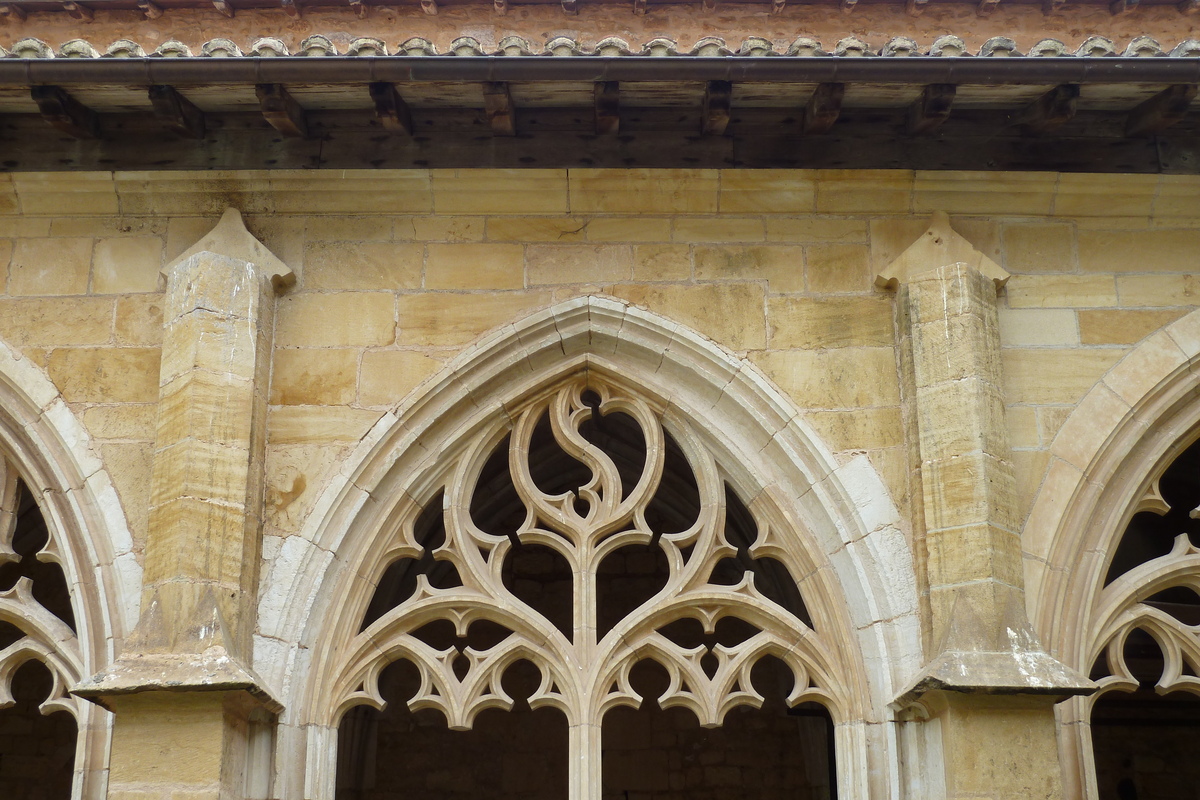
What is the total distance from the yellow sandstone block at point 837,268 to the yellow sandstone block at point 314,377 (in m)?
1.90

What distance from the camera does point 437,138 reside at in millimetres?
5793

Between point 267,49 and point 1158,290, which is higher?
point 267,49

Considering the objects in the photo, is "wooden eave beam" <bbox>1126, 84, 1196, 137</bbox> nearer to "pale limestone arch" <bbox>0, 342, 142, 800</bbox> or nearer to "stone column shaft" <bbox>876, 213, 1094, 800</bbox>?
"stone column shaft" <bbox>876, 213, 1094, 800</bbox>

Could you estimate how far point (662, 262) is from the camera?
568cm

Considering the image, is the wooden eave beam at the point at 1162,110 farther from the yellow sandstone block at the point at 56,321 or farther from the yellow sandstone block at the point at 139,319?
the yellow sandstone block at the point at 56,321

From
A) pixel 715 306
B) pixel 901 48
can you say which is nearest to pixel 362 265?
pixel 715 306

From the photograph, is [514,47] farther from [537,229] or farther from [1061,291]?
[1061,291]

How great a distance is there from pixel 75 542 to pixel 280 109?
6.17 feet

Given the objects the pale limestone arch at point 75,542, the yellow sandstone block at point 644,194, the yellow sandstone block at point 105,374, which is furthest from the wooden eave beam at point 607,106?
the pale limestone arch at point 75,542

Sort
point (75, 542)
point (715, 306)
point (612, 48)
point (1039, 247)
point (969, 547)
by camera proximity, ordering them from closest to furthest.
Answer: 1. point (969, 547)
2. point (612, 48)
3. point (75, 542)
4. point (715, 306)
5. point (1039, 247)

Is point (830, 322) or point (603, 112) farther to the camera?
point (830, 322)

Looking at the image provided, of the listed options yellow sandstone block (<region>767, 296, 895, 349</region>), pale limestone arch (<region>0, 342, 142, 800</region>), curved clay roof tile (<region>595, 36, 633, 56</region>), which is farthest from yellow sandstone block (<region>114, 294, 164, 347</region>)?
yellow sandstone block (<region>767, 296, 895, 349</region>)

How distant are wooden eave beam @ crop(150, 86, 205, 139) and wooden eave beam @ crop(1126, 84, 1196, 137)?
382 centimetres

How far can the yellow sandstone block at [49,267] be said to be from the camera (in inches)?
224
